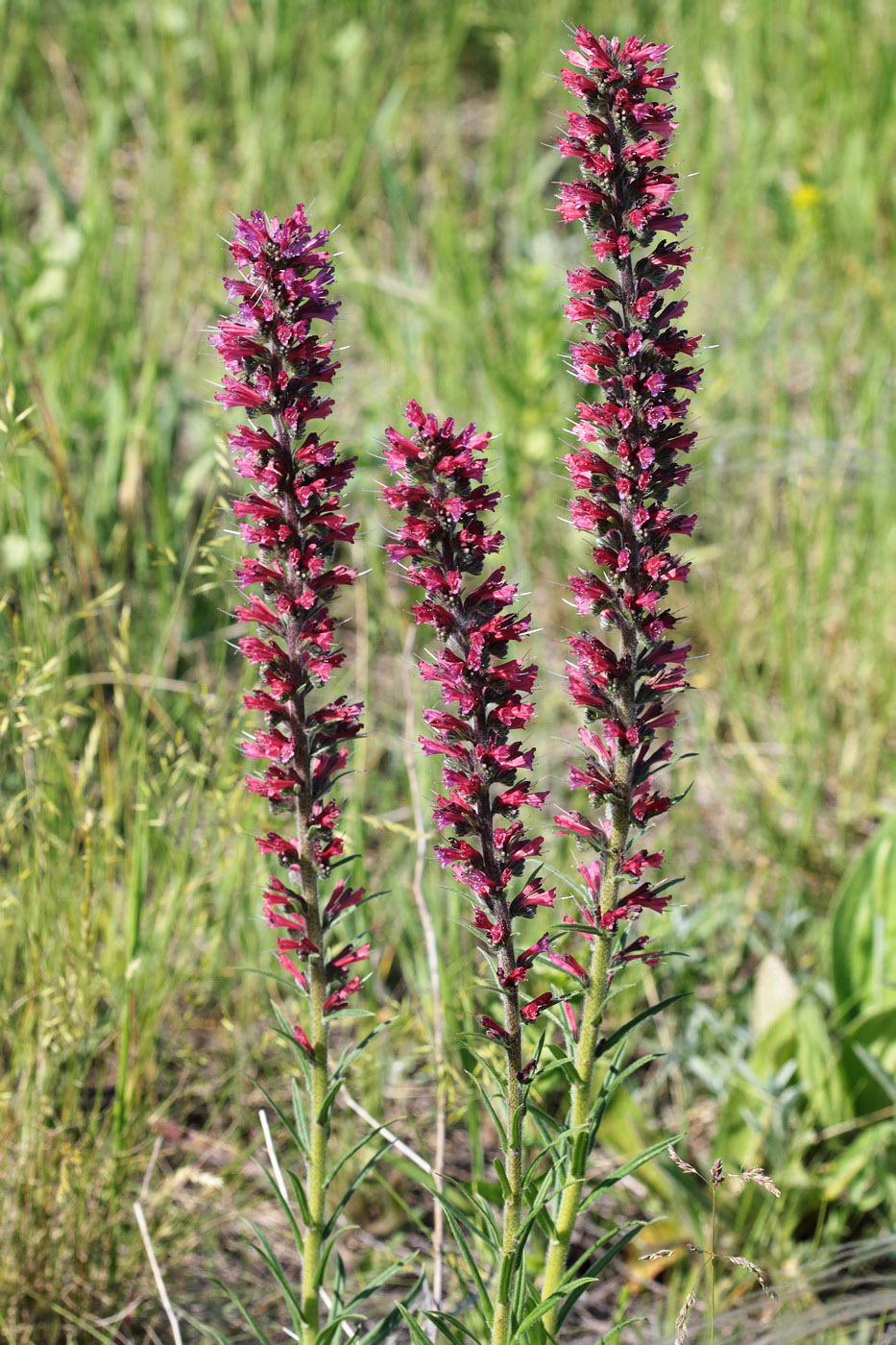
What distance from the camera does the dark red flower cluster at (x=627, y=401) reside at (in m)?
1.87

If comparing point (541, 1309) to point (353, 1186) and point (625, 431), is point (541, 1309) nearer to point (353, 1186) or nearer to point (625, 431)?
point (353, 1186)

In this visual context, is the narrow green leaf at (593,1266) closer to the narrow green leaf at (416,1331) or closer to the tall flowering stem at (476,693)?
the tall flowering stem at (476,693)

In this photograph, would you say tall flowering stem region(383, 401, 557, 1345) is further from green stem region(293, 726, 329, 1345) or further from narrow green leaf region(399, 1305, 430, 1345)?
green stem region(293, 726, 329, 1345)

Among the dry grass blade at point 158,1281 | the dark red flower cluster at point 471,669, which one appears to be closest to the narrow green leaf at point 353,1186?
the dark red flower cluster at point 471,669

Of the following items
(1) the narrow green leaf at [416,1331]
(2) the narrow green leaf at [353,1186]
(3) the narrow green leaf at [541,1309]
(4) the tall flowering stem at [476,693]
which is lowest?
(1) the narrow green leaf at [416,1331]

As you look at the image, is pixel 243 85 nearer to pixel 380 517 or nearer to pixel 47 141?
pixel 47 141

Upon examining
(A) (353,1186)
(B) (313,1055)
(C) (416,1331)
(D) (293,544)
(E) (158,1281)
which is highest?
(D) (293,544)

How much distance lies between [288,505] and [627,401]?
0.54 m

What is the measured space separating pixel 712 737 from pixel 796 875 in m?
0.72

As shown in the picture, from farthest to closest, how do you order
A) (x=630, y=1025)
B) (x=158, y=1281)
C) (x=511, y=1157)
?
(x=158, y=1281)
(x=630, y=1025)
(x=511, y=1157)

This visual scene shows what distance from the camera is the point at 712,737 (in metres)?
4.93

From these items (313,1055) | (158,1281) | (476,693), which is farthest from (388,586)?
(476,693)

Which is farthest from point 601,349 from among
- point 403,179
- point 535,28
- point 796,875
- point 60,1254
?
point 535,28

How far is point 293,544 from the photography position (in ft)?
6.19
